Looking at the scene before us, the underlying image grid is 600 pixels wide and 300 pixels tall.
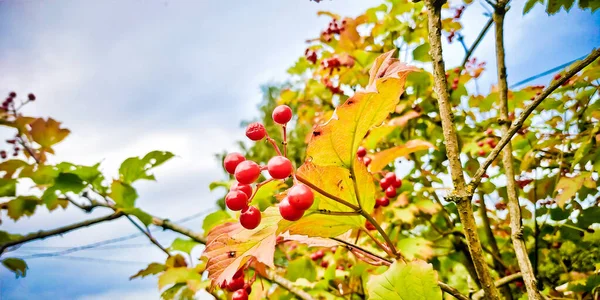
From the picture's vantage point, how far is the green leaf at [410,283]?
0.56 metres

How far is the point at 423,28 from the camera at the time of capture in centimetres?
185

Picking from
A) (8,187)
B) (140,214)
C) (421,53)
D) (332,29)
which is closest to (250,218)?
(140,214)

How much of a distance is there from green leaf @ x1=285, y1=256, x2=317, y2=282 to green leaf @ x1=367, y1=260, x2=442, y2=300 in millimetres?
1059

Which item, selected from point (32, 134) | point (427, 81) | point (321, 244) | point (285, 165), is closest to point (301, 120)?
point (427, 81)

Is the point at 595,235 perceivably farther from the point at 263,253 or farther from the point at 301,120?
the point at 301,120

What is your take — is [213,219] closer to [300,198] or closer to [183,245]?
[183,245]

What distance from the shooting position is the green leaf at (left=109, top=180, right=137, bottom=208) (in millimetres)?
1548

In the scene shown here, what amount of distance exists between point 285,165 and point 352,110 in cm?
13

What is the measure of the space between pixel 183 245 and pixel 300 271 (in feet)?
1.84

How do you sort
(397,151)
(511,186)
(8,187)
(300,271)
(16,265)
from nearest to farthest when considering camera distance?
(511,186) → (397,151) → (300,271) → (8,187) → (16,265)

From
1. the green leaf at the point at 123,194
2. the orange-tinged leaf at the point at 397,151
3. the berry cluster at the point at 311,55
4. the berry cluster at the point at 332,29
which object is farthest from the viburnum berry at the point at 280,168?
the berry cluster at the point at 311,55

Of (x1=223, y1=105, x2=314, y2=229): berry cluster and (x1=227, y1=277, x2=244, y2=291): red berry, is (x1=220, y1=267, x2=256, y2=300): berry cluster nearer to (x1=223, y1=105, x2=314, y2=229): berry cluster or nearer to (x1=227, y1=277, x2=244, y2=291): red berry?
(x1=227, y1=277, x2=244, y2=291): red berry

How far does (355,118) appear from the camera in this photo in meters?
0.52

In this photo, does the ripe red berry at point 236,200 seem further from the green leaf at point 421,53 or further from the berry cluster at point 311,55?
the berry cluster at point 311,55
